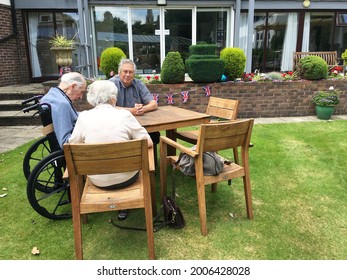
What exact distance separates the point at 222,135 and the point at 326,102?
5.17m

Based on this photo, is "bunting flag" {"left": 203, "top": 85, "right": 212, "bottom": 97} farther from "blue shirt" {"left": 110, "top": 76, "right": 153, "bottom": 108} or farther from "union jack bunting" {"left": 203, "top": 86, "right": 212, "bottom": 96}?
"blue shirt" {"left": 110, "top": 76, "right": 153, "bottom": 108}

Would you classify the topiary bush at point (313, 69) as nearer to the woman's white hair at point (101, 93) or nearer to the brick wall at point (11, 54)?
the woman's white hair at point (101, 93)

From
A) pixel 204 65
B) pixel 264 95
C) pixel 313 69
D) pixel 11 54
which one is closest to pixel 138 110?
pixel 204 65

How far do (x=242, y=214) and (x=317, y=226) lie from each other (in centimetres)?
65

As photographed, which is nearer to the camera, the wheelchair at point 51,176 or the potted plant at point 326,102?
the wheelchair at point 51,176

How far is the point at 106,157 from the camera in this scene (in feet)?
6.31

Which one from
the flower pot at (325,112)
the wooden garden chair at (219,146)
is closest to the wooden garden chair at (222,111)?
the wooden garden chair at (219,146)

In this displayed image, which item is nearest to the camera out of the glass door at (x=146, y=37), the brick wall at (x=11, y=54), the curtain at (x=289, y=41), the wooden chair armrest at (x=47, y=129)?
the wooden chair armrest at (x=47, y=129)

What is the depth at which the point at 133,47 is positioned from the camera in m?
9.76

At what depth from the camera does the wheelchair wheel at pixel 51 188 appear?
256 centimetres

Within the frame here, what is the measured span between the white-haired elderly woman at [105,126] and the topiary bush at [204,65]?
14.2 feet

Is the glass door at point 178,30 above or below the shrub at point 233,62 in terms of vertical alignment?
above
